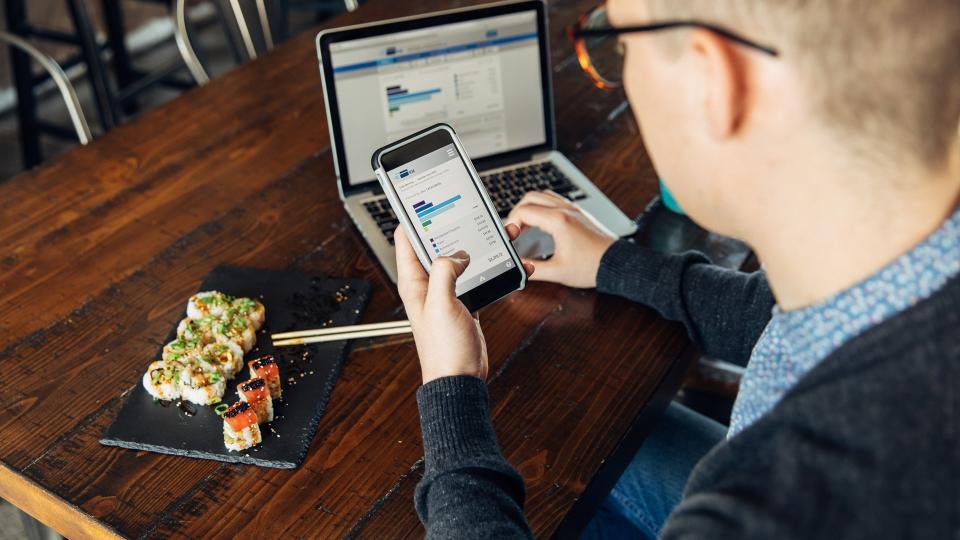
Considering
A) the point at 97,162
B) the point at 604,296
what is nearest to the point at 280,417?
the point at 604,296

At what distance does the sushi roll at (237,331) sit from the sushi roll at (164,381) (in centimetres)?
6

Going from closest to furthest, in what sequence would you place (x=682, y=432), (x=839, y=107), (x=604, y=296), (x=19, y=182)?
(x=839, y=107) → (x=604, y=296) → (x=682, y=432) → (x=19, y=182)

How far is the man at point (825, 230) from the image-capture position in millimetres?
549

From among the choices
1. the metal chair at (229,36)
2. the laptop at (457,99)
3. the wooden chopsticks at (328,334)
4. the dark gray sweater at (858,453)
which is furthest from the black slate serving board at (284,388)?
the metal chair at (229,36)

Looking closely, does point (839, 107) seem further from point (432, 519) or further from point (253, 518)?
point (253, 518)

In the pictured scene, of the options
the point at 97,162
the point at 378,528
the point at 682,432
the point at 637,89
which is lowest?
the point at 682,432

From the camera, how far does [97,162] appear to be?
4.57 ft

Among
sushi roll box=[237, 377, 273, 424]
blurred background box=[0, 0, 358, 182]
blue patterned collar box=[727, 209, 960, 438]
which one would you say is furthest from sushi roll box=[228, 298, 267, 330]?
blurred background box=[0, 0, 358, 182]

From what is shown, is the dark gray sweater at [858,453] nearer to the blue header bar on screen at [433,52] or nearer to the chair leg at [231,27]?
the blue header bar on screen at [433,52]

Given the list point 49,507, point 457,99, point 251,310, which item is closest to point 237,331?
point 251,310

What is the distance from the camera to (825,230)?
0.64 meters

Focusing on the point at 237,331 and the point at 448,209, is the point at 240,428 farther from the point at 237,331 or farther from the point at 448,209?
the point at 448,209

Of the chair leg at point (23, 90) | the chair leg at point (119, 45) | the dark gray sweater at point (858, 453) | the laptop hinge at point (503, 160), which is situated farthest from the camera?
the chair leg at point (119, 45)

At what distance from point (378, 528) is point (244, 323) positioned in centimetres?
33
